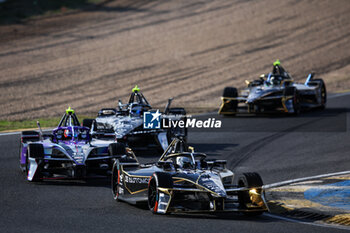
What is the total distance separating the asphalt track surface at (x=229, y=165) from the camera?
9.68m

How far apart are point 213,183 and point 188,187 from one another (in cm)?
42

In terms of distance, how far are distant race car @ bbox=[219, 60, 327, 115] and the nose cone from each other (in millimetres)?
12907

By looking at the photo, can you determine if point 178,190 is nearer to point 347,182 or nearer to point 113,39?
point 347,182

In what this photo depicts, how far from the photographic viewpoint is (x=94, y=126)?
56.6 ft

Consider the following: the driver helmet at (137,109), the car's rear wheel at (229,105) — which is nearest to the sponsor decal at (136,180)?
the driver helmet at (137,109)

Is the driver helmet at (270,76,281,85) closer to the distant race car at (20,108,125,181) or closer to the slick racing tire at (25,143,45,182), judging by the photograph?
the distant race car at (20,108,125,181)

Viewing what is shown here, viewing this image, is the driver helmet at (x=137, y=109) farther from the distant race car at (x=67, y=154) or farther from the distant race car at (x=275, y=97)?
the distant race car at (x=275, y=97)

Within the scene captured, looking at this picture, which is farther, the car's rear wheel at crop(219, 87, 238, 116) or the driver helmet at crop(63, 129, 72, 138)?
the car's rear wheel at crop(219, 87, 238, 116)

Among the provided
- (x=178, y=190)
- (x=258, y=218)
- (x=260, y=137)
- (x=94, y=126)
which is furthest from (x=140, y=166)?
(x=260, y=137)

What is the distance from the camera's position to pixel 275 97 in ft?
77.0

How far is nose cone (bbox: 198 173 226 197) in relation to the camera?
10227mm

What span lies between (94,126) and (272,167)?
16.5ft

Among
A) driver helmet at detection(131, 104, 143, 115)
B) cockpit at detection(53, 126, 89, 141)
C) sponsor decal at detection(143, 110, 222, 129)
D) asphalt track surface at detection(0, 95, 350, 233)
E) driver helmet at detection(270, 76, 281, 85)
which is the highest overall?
driver helmet at detection(270, 76, 281, 85)

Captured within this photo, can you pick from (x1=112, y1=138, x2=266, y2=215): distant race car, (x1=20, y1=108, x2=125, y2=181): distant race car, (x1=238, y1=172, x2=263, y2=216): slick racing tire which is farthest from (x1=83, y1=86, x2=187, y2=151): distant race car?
(x1=238, y1=172, x2=263, y2=216): slick racing tire
